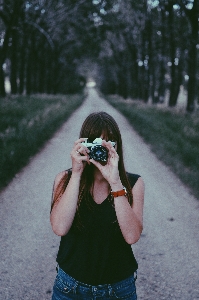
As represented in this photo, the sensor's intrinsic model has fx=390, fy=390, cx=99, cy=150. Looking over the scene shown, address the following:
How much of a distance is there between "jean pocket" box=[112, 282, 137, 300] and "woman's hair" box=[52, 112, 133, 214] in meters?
0.43

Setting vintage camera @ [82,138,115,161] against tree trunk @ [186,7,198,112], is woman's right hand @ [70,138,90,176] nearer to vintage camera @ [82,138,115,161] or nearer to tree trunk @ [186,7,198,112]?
vintage camera @ [82,138,115,161]

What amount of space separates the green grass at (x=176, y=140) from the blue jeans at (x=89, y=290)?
5491 mm

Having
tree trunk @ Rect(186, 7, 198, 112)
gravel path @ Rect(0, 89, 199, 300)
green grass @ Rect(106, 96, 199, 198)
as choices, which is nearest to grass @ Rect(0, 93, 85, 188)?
gravel path @ Rect(0, 89, 199, 300)

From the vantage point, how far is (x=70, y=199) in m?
1.92

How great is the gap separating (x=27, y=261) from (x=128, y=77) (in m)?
41.6

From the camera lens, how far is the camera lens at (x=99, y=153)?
6.14 feet

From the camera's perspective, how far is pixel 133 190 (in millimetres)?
2037

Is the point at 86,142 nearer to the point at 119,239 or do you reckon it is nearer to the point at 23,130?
the point at 119,239

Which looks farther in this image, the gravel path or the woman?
the gravel path

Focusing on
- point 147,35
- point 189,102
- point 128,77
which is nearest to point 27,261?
point 189,102

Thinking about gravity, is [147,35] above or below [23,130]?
above

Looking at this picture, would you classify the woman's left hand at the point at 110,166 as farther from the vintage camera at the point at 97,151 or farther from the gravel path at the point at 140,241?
the gravel path at the point at 140,241

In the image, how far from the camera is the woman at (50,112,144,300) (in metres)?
1.90

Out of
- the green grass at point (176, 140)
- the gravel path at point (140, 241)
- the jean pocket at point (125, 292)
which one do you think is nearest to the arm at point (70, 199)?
the jean pocket at point (125, 292)
